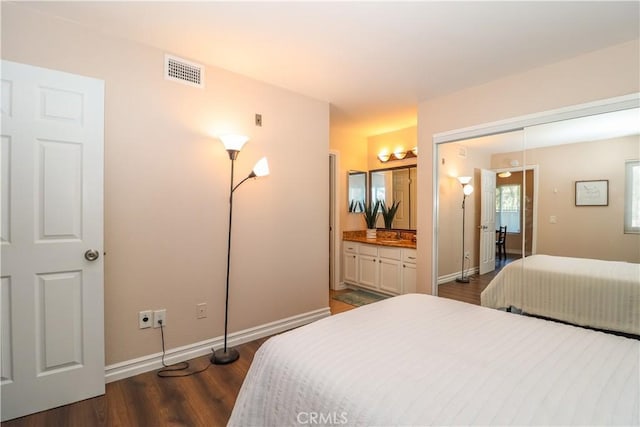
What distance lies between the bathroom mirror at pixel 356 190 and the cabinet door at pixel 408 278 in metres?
1.25

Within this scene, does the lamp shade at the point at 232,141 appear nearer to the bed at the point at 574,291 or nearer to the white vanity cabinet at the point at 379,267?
the white vanity cabinet at the point at 379,267

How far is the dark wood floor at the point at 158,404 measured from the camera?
1.64m

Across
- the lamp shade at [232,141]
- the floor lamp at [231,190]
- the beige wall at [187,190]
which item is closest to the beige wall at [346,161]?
the beige wall at [187,190]

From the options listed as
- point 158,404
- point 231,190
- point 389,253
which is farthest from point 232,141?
point 389,253

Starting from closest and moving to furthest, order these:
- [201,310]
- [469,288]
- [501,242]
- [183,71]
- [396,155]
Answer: [183,71], [201,310], [501,242], [469,288], [396,155]

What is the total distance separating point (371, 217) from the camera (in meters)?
4.38

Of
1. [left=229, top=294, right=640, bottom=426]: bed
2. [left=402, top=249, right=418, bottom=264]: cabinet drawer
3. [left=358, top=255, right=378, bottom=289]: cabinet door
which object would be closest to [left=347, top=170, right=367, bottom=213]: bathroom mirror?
[left=358, top=255, right=378, bottom=289]: cabinet door

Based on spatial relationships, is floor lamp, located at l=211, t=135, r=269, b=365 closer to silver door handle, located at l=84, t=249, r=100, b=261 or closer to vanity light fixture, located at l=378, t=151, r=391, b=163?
silver door handle, located at l=84, t=249, r=100, b=261

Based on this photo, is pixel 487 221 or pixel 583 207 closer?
pixel 583 207

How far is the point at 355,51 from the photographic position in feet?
7.08

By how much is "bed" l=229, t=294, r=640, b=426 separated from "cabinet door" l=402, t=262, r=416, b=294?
6.49 ft

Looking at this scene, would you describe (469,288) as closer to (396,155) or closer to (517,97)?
(517,97)

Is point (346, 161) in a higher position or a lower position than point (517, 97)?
lower

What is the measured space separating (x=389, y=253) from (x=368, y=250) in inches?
14.0
